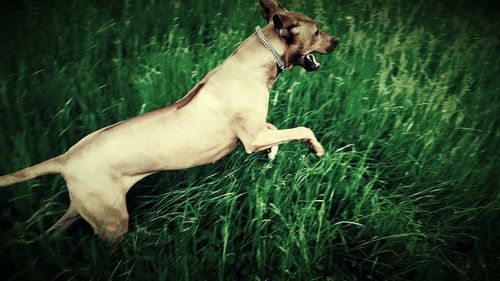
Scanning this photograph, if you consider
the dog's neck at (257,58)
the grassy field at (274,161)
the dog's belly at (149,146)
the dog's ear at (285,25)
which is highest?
the dog's ear at (285,25)

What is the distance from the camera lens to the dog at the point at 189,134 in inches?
84.6

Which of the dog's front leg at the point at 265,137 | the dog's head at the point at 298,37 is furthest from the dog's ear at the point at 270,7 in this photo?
the dog's front leg at the point at 265,137

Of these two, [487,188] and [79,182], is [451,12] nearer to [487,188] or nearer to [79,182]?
[487,188]

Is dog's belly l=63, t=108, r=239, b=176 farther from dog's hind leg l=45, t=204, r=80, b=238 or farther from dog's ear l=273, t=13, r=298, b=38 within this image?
dog's ear l=273, t=13, r=298, b=38

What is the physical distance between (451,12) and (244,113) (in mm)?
4240

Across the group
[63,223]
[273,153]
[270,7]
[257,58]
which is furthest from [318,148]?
[63,223]

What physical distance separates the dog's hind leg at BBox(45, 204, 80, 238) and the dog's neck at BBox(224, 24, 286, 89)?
1370 millimetres

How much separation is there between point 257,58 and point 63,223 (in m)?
1.63

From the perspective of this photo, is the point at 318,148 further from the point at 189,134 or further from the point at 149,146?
the point at 149,146

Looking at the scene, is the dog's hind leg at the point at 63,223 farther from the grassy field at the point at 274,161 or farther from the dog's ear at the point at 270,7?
the dog's ear at the point at 270,7

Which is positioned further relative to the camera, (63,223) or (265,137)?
(265,137)

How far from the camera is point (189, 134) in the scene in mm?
2346

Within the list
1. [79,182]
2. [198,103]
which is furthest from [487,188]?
[79,182]

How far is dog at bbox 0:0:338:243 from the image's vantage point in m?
2.15
